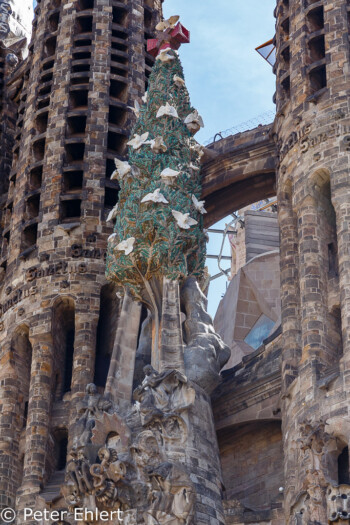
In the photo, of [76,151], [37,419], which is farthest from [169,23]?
[37,419]

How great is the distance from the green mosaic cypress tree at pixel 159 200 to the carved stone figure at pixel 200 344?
1.62ft

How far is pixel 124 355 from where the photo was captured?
121ft

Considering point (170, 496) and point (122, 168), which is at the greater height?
point (122, 168)

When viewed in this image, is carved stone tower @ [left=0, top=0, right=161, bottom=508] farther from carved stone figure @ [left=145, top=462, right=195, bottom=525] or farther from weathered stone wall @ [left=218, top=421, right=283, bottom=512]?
carved stone figure @ [left=145, top=462, right=195, bottom=525]

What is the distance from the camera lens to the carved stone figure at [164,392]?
34.6m

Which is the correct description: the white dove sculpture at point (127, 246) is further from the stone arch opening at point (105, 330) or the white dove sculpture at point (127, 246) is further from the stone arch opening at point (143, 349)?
the stone arch opening at point (105, 330)

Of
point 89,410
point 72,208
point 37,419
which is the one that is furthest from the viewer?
point 72,208

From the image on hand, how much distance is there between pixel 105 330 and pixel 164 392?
612 centimetres

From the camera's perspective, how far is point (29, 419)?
38.9 metres

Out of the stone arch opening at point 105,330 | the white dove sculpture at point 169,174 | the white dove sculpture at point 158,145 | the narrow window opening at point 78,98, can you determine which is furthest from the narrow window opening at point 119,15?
the white dove sculpture at point 169,174

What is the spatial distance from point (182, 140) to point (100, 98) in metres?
5.06

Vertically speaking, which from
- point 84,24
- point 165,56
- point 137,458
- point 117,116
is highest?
point 84,24

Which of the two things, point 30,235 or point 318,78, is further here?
point 30,235

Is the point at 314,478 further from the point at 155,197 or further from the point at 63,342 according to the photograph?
the point at 63,342
